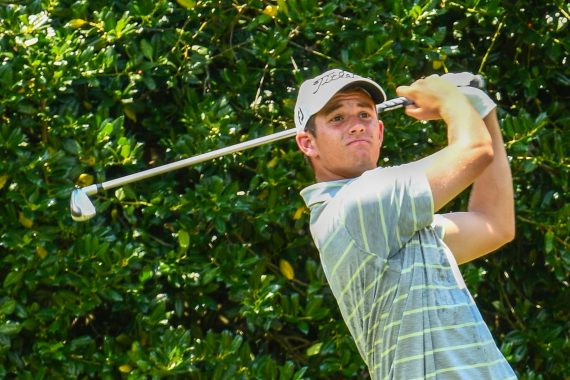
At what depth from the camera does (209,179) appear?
5.01m

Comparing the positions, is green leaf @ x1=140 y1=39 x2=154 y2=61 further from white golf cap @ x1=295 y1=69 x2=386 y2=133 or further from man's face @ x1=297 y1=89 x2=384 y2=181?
man's face @ x1=297 y1=89 x2=384 y2=181

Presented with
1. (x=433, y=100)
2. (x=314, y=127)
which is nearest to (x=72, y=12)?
(x=314, y=127)

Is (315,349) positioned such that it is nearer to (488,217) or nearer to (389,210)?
(488,217)

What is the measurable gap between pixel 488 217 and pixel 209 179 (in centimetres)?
163

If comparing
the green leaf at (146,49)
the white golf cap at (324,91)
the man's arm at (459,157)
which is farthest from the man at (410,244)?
the green leaf at (146,49)

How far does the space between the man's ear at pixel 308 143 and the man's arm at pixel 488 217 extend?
41 cm

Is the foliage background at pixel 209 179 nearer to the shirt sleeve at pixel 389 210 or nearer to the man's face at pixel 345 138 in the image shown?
the man's face at pixel 345 138

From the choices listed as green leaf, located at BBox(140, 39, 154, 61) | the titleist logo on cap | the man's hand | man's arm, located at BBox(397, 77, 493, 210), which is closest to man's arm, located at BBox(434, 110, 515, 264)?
the man's hand

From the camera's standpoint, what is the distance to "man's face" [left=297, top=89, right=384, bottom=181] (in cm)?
354

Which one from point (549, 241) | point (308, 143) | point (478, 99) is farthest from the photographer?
point (549, 241)

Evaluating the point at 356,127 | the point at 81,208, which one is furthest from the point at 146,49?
the point at 356,127

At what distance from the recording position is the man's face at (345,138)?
3535 millimetres

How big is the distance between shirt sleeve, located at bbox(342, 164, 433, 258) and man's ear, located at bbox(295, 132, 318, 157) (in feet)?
1.29

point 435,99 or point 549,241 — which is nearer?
point 435,99
